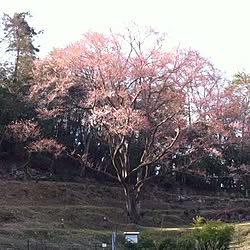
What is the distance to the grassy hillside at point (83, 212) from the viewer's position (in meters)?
15.4

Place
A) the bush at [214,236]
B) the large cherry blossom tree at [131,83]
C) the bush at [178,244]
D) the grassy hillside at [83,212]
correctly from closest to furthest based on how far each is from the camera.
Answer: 1. the bush at [178,244]
2. the bush at [214,236]
3. the grassy hillside at [83,212]
4. the large cherry blossom tree at [131,83]

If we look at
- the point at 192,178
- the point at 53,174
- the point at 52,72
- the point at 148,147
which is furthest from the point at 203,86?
the point at 192,178

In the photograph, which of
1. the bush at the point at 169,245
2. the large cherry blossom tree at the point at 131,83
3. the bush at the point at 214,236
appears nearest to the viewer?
the bush at the point at 214,236

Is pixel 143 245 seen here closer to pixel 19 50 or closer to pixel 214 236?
pixel 214 236

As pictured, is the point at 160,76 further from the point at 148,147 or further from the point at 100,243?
the point at 100,243

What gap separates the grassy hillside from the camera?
50.6 ft

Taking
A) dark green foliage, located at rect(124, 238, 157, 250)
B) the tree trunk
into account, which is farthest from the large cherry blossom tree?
dark green foliage, located at rect(124, 238, 157, 250)

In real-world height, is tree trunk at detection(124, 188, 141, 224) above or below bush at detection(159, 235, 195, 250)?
above

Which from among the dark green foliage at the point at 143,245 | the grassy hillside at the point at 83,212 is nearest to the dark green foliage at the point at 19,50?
the grassy hillside at the point at 83,212

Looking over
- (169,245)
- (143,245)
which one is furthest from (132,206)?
(169,245)

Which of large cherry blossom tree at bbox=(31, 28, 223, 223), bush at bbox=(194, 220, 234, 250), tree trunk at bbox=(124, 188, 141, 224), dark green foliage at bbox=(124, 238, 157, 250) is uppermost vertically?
large cherry blossom tree at bbox=(31, 28, 223, 223)

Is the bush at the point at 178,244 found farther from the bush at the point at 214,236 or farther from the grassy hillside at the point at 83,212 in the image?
the grassy hillside at the point at 83,212

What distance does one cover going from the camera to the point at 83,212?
69.7ft

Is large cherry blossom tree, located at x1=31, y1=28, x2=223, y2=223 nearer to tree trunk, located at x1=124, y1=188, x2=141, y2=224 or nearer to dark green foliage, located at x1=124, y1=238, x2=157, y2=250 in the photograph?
tree trunk, located at x1=124, y1=188, x2=141, y2=224
